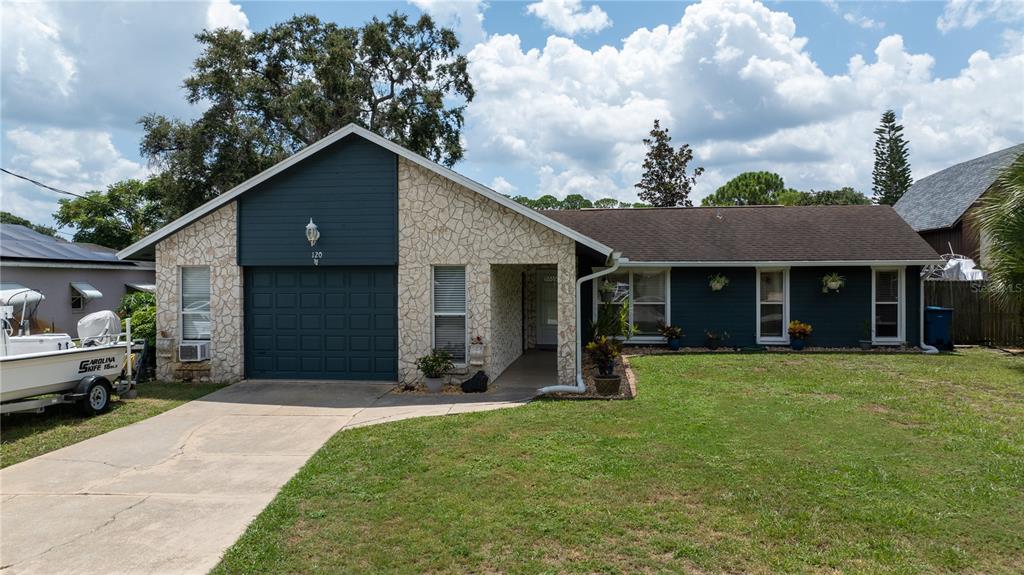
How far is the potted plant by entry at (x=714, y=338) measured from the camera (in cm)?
1511

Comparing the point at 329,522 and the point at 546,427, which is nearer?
the point at 329,522

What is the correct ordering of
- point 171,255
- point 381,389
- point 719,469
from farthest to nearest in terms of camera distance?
point 171,255 < point 381,389 < point 719,469

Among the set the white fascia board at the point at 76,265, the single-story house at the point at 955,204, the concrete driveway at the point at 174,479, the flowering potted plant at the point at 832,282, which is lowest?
the concrete driveway at the point at 174,479

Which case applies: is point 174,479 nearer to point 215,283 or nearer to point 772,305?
point 215,283

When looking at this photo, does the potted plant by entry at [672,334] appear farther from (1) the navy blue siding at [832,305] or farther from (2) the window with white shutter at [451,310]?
(2) the window with white shutter at [451,310]

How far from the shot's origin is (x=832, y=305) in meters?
15.0

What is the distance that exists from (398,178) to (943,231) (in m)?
22.3

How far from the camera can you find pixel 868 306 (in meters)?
15.0

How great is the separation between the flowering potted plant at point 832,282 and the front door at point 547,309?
6.91 meters

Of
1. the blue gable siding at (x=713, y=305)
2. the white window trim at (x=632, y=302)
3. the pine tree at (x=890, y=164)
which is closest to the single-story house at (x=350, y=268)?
the white window trim at (x=632, y=302)

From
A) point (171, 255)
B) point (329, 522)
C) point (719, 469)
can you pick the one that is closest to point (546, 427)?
point (719, 469)

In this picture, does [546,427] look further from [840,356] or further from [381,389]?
[840,356]

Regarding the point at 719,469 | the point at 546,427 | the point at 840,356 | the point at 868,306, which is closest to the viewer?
the point at 719,469

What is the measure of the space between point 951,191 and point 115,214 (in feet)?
142
